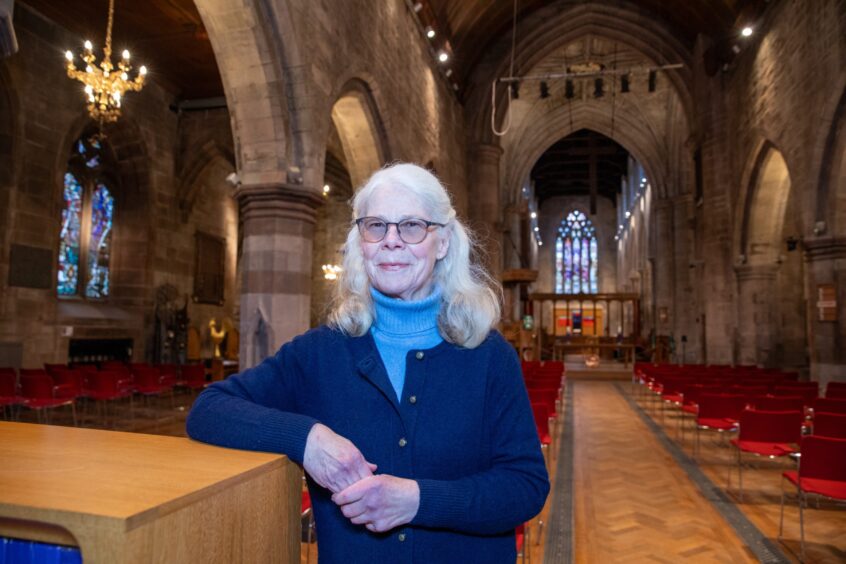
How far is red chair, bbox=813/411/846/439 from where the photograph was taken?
14.5 feet

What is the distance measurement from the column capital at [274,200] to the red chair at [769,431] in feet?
17.7

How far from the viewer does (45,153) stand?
37.1ft

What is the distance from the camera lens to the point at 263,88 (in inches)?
286

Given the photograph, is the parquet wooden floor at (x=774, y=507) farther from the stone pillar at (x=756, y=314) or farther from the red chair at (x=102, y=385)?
the stone pillar at (x=756, y=314)

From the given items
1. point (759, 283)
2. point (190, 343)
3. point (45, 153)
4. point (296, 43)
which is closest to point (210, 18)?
point (296, 43)

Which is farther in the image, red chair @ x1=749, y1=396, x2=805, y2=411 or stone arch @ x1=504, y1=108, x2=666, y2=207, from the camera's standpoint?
stone arch @ x1=504, y1=108, x2=666, y2=207

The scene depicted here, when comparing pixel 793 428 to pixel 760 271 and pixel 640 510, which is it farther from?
pixel 760 271

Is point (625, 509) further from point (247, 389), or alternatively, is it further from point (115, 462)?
point (115, 462)

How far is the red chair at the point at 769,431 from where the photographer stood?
15.5 feet

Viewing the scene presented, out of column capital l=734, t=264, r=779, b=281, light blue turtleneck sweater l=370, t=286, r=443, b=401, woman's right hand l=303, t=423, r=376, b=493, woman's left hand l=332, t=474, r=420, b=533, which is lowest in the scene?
woman's left hand l=332, t=474, r=420, b=533

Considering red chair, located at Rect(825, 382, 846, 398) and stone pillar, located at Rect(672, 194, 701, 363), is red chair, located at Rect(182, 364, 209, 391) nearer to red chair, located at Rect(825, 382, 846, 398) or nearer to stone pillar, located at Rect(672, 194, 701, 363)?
red chair, located at Rect(825, 382, 846, 398)

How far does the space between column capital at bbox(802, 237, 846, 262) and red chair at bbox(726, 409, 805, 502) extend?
6.88 metres

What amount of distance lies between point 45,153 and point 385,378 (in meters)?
12.7

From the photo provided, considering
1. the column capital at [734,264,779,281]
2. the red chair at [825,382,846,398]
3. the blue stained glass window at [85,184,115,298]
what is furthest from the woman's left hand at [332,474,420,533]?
the column capital at [734,264,779,281]
